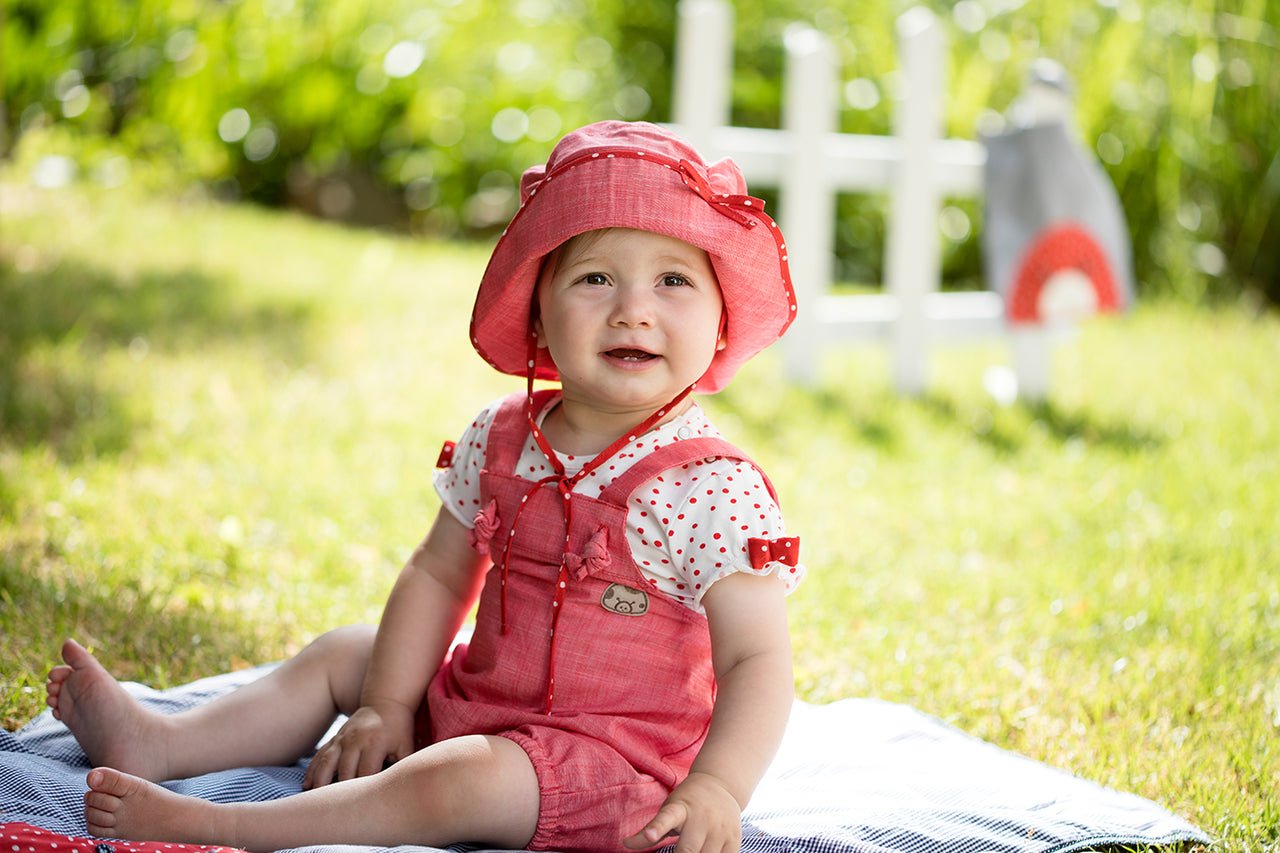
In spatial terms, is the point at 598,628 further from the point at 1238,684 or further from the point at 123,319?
the point at 123,319

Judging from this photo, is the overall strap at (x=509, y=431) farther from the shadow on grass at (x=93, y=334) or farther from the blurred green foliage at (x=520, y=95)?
the blurred green foliage at (x=520, y=95)

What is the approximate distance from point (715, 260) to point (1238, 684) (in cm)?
145

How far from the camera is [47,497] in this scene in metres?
3.36

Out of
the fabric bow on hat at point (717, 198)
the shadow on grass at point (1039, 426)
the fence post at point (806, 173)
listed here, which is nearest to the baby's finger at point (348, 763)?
the fabric bow on hat at point (717, 198)

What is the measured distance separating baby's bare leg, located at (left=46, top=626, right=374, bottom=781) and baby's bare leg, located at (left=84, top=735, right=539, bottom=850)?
1.00 feet

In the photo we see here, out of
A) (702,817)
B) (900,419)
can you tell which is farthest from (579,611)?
(900,419)

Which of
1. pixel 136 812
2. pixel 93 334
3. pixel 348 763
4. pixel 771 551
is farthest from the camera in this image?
pixel 93 334

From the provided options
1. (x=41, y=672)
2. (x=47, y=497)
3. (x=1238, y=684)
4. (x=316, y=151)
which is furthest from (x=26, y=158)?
(x=1238, y=684)

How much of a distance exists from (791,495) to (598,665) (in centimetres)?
211

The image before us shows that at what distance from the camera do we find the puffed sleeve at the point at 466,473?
7.31ft

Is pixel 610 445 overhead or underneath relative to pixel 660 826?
overhead

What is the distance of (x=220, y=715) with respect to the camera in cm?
218

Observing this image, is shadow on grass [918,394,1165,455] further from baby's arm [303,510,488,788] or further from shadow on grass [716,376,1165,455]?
baby's arm [303,510,488,788]

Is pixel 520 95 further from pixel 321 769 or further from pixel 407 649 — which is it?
pixel 321 769
